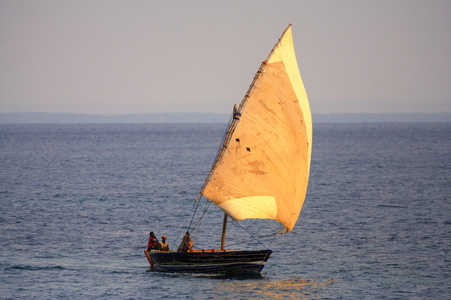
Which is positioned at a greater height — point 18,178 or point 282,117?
point 282,117

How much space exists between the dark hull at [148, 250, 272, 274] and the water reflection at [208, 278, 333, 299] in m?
0.85

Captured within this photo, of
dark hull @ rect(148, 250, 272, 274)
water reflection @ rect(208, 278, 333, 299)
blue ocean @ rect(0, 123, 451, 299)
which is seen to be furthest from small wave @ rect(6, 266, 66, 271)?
water reflection @ rect(208, 278, 333, 299)

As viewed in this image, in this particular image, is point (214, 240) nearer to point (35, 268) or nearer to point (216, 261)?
point (216, 261)

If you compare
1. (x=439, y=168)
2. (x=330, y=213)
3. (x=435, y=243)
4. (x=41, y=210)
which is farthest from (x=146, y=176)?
(x=435, y=243)

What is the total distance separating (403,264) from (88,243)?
79.3 ft

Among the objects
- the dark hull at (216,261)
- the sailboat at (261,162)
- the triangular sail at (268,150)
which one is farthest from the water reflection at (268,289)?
the triangular sail at (268,150)

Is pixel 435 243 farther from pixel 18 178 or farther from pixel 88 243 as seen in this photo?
pixel 18 178

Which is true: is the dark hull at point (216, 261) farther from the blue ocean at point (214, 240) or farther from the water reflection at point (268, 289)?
the water reflection at point (268, 289)

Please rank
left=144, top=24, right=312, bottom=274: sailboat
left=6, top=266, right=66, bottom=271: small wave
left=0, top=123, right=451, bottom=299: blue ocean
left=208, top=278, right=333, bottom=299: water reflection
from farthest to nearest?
left=6, top=266, right=66, bottom=271: small wave, left=144, top=24, right=312, bottom=274: sailboat, left=0, top=123, right=451, bottom=299: blue ocean, left=208, top=278, right=333, bottom=299: water reflection

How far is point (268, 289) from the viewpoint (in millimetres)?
34844

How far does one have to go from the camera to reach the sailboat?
3559 cm

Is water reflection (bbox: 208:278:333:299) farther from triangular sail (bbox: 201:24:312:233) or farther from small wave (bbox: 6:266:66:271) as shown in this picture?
small wave (bbox: 6:266:66:271)

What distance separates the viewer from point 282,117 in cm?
3641

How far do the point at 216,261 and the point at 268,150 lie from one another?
7.33 meters
